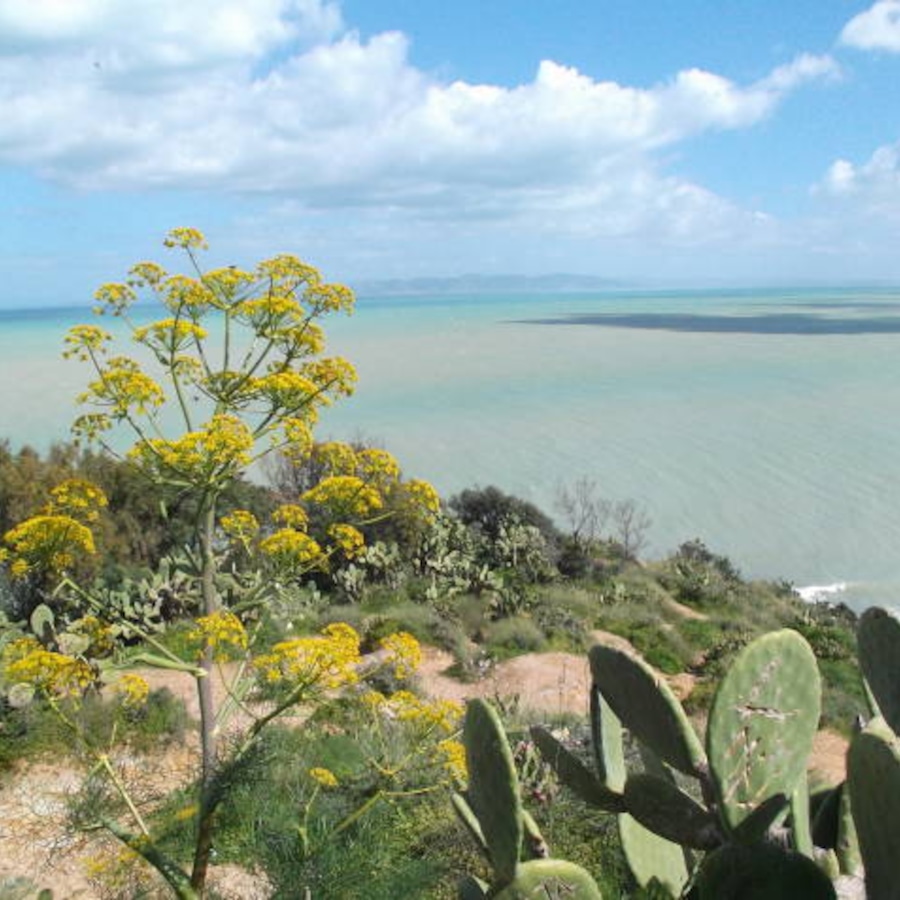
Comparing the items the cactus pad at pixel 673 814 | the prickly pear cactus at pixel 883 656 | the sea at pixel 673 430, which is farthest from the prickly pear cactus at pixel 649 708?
the sea at pixel 673 430

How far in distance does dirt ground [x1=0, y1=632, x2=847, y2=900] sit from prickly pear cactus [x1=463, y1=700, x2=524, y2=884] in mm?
1864

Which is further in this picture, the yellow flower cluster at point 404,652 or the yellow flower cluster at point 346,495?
the yellow flower cluster at point 346,495

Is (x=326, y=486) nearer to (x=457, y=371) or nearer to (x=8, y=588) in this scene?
(x=8, y=588)

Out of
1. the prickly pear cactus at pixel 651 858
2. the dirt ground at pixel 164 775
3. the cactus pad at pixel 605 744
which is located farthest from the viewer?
the dirt ground at pixel 164 775

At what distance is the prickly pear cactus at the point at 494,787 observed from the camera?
2.26 meters

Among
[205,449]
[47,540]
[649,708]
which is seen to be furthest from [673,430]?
[649,708]

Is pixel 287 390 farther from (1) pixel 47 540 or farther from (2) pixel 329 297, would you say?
(1) pixel 47 540

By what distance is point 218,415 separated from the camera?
3754 mm

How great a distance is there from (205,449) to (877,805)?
9.03 ft

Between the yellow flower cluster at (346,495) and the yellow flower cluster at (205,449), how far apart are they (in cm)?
47

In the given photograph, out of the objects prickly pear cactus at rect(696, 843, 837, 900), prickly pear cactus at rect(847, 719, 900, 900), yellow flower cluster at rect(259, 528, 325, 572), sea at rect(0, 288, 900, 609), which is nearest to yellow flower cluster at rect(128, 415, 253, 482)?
yellow flower cluster at rect(259, 528, 325, 572)

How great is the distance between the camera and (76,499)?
374 centimetres

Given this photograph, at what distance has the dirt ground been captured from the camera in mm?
5668

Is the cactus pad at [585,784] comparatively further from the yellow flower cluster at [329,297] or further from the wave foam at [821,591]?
the wave foam at [821,591]
